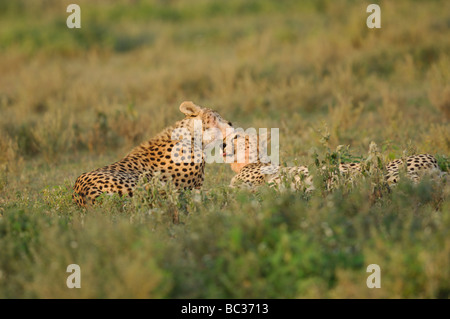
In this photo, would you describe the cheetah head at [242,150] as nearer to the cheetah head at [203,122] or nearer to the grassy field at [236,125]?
the grassy field at [236,125]

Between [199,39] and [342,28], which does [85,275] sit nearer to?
[342,28]

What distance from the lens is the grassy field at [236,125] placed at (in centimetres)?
365

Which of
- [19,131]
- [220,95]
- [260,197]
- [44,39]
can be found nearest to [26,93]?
[19,131]

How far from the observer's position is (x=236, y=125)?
925cm

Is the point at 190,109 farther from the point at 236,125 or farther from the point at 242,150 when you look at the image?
the point at 236,125

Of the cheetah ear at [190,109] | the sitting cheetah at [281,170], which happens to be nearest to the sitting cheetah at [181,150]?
the cheetah ear at [190,109]

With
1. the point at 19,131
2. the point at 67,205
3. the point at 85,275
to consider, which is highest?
the point at 19,131

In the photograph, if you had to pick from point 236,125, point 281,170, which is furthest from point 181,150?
point 236,125

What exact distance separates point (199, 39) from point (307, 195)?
11.4 meters

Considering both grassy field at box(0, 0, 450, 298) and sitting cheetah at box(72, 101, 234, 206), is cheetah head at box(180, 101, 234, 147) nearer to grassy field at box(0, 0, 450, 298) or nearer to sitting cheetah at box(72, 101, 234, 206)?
sitting cheetah at box(72, 101, 234, 206)

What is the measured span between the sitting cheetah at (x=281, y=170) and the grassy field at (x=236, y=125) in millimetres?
255

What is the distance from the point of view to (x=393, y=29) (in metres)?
12.8

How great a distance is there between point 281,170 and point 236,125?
414 cm

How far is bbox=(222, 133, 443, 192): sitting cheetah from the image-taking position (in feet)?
17.7
